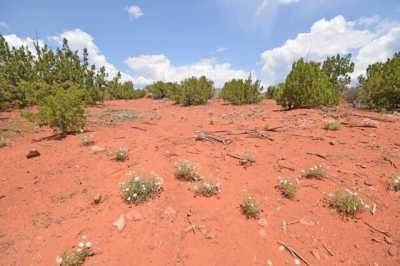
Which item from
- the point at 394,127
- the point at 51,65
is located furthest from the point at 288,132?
the point at 51,65

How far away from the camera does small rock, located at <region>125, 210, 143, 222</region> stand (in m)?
2.99

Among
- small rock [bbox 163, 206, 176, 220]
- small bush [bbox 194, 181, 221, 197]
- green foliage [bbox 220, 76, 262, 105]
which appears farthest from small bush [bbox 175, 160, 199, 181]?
green foliage [bbox 220, 76, 262, 105]

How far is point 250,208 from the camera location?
9.62 ft

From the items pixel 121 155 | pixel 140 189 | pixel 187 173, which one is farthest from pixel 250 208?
pixel 121 155

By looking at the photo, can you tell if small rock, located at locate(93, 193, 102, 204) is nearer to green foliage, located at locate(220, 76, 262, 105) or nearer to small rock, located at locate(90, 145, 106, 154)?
small rock, located at locate(90, 145, 106, 154)

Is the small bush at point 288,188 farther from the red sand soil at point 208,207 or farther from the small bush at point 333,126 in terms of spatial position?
the small bush at point 333,126

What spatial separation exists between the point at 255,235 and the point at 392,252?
146 centimetres

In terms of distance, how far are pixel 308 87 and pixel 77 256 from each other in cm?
951

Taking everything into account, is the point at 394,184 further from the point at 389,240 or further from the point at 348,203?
the point at 389,240

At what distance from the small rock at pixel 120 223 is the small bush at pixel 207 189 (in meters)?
1.13

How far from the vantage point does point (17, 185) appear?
406 cm

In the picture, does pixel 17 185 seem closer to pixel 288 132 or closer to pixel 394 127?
pixel 288 132

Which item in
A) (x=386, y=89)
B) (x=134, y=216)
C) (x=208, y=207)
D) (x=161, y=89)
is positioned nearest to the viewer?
(x=134, y=216)

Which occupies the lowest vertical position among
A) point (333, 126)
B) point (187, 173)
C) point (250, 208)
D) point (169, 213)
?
point (169, 213)
